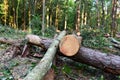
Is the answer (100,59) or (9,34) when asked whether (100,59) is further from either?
(9,34)

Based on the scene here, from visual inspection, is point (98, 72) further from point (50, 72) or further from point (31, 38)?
point (31, 38)

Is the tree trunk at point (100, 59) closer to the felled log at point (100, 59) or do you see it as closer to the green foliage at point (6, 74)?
the felled log at point (100, 59)

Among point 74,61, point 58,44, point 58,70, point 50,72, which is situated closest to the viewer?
point 50,72

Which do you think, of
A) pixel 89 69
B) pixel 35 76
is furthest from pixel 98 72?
pixel 35 76

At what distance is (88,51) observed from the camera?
23.2ft

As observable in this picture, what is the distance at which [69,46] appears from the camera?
6.93m

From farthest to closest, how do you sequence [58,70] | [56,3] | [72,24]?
[72,24] < [56,3] < [58,70]

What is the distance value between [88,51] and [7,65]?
257 cm

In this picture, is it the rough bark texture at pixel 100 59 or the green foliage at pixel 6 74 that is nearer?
the green foliage at pixel 6 74

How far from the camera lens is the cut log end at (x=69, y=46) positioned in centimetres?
690

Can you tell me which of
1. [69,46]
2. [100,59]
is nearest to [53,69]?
[69,46]

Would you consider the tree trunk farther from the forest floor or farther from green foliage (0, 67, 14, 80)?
green foliage (0, 67, 14, 80)

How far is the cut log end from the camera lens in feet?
22.6

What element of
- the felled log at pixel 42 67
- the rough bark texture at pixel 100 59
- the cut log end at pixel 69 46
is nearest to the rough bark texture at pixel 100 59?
the rough bark texture at pixel 100 59
